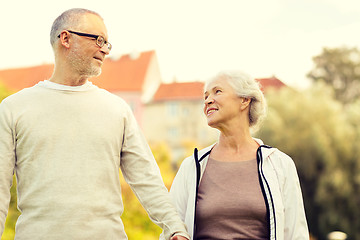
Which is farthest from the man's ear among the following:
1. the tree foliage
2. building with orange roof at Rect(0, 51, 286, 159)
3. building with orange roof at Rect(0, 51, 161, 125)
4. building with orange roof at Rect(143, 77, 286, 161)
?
building with orange roof at Rect(0, 51, 161, 125)

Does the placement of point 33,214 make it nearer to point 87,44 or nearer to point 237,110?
point 87,44

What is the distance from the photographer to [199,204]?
2990mm

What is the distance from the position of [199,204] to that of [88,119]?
778 millimetres

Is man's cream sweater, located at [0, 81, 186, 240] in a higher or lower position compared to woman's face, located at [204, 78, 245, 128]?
lower

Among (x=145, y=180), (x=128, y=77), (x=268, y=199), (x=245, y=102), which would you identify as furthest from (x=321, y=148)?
(x=128, y=77)

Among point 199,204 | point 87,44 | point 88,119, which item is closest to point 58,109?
point 88,119

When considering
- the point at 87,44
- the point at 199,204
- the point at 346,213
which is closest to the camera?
the point at 87,44

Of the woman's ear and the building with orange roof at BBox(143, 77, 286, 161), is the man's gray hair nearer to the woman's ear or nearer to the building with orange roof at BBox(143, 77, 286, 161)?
the woman's ear

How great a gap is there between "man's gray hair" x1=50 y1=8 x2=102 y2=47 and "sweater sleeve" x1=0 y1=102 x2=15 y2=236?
48 centimetres

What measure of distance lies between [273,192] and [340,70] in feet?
85.5

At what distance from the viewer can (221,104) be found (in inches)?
122

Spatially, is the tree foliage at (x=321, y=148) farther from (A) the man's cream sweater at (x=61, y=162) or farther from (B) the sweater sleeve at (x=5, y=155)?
(B) the sweater sleeve at (x=5, y=155)

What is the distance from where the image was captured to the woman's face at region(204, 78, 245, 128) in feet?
10.2

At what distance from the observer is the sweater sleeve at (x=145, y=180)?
114 inches
